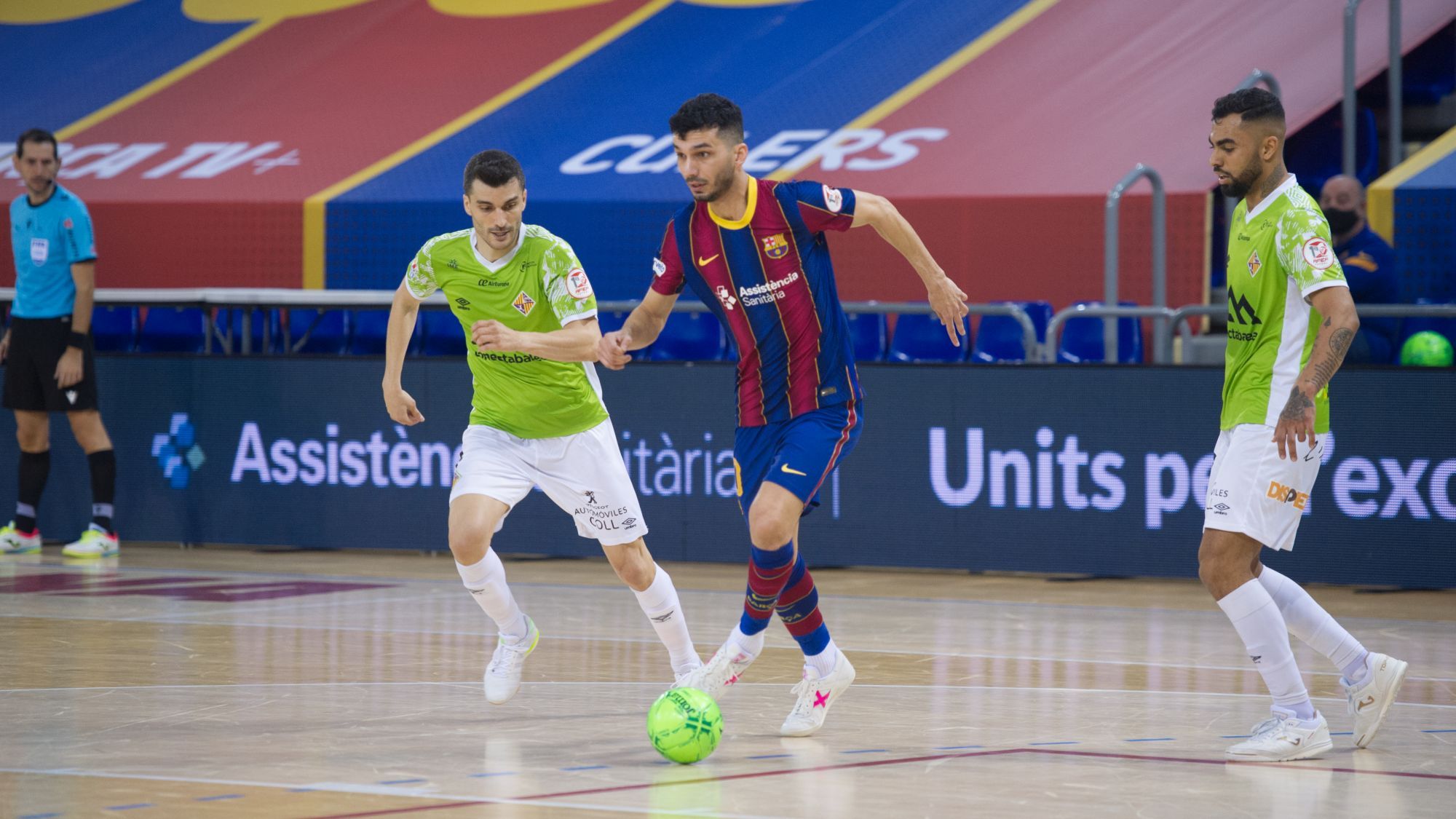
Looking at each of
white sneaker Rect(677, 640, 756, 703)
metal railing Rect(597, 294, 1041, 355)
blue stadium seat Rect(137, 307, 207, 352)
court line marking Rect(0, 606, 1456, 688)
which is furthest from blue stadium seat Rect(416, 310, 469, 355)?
white sneaker Rect(677, 640, 756, 703)

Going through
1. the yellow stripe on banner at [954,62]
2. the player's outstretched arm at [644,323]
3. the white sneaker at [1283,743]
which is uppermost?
the yellow stripe on banner at [954,62]

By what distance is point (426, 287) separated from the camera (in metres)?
8.00

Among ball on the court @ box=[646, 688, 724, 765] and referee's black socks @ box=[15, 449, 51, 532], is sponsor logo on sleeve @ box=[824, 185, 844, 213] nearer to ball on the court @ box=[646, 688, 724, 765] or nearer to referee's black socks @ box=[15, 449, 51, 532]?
ball on the court @ box=[646, 688, 724, 765]

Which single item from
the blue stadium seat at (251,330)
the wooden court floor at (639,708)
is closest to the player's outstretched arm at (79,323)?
the blue stadium seat at (251,330)

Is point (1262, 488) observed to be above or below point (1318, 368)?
below

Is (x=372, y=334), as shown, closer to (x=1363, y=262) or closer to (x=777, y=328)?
(x=1363, y=262)

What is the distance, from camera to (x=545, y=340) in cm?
730

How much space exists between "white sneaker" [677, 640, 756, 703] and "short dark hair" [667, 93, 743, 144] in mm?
1887

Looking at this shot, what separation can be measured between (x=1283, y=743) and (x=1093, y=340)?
7.12 m

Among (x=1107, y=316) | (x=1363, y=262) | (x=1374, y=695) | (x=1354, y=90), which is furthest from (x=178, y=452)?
(x=1374, y=695)

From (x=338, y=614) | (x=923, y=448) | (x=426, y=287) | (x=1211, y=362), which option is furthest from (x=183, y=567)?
(x=1211, y=362)

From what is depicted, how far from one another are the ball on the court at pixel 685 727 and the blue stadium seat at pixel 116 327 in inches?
414

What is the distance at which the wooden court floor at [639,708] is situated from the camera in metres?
5.89

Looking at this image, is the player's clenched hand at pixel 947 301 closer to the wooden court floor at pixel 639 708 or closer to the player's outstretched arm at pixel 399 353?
the wooden court floor at pixel 639 708
